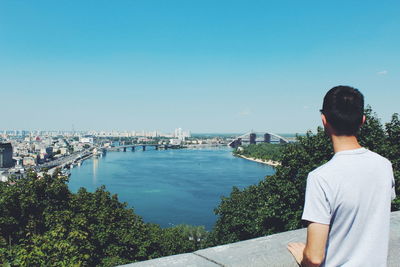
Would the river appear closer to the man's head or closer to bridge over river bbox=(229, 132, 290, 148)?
the man's head

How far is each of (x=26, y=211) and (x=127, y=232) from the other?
181 cm

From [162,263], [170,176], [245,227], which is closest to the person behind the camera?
[162,263]

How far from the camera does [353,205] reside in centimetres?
59

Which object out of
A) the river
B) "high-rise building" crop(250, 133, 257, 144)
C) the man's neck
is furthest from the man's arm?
"high-rise building" crop(250, 133, 257, 144)

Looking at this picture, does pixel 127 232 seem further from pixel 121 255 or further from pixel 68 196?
pixel 68 196

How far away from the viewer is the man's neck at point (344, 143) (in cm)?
64

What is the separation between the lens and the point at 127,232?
6379 millimetres

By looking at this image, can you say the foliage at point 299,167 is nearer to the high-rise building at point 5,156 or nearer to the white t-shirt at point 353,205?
the white t-shirt at point 353,205

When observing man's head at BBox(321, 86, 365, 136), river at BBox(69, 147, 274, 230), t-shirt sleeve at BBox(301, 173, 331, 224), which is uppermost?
man's head at BBox(321, 86, 365, 136)

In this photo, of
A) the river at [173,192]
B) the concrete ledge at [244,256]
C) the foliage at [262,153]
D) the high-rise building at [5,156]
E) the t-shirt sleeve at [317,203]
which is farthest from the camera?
the high-rise building at [5,156]

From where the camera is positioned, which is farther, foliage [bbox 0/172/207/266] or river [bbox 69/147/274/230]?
river [bbox 69/147/274/230]

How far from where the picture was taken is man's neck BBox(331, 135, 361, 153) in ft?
2.11

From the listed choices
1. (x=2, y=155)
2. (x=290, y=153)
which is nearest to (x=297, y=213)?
(x=290, y=153)

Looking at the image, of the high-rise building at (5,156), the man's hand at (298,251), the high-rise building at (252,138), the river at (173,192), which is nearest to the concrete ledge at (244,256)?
the man's hand at (298,251)
